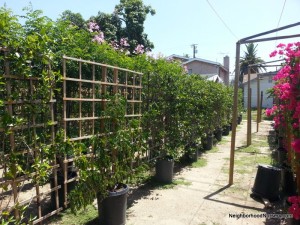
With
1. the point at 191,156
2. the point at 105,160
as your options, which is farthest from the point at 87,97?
the point at 191,156

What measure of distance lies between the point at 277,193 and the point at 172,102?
2.62m

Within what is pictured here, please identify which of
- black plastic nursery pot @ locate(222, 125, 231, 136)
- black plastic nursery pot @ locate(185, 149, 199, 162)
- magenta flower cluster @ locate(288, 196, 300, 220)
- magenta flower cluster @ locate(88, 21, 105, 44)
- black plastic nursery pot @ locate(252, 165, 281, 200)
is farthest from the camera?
black plastic nursery pot @ locate(222, 125, 231, 136)

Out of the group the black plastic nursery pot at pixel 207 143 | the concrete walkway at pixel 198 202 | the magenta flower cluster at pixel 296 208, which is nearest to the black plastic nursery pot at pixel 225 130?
the black plastic nursery pot at pixel 207 143

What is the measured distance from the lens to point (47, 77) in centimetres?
303

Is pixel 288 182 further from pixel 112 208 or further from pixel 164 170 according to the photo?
pixel 112 208

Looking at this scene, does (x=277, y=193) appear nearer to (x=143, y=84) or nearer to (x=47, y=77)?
(x=143, y=84)

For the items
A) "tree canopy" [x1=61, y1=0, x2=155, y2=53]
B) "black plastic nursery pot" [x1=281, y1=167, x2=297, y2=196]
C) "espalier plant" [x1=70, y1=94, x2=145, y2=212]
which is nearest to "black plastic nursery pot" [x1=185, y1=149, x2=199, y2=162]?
"black plastic nursery pot" [x1=281, y1=167, x2=297, y2=196]

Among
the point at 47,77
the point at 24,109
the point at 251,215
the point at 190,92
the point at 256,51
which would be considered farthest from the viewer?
the point at 256,51

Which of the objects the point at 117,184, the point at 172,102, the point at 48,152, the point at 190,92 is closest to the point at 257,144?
the point at 190,92

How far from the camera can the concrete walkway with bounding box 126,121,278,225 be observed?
12.5 ft

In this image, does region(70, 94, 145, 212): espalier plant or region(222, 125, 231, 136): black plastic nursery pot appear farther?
region(222, 125, 231, 136): black plastic nursery pot

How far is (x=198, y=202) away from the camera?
175 inches

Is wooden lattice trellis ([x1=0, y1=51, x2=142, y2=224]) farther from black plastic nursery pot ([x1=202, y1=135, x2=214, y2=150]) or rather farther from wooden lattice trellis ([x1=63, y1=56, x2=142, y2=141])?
black plastic nursery pot ([x1=202, y1=135, x2=214, y2=150])

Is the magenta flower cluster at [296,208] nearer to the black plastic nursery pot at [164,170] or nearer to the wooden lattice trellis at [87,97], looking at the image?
the wooden lattice trellis at [87,97]
